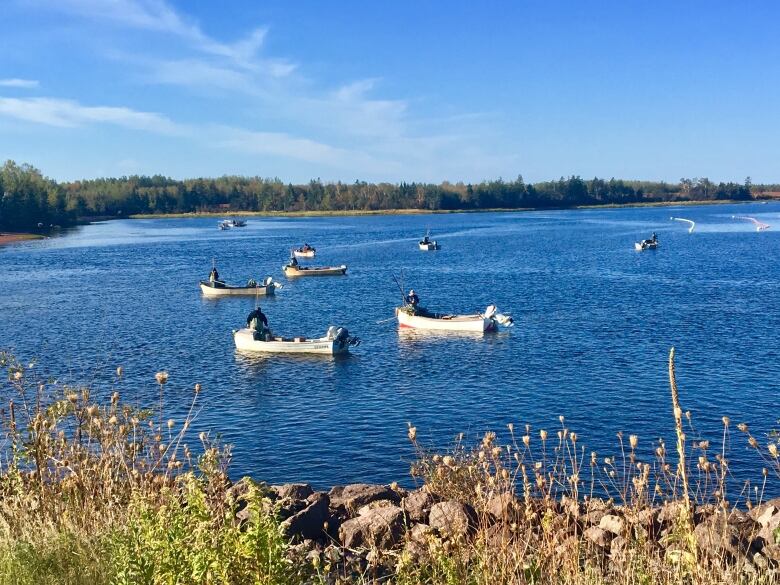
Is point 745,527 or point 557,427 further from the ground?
point 745,527

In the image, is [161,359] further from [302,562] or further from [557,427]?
[302,562]

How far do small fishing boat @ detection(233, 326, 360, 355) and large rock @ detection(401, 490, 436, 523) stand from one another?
23348 millimetres

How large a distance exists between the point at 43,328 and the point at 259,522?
43.2m

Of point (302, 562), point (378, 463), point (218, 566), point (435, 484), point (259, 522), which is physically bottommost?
point (378, 463)

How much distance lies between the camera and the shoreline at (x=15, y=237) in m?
122

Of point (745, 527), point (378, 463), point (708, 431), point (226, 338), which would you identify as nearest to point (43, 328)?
point (226, 338)

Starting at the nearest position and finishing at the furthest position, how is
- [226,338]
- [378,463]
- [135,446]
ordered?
[135,446] → [378,463] → [226,338]

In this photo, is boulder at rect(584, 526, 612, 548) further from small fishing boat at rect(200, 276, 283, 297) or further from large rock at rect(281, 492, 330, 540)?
small fishing boat at rect(200, 276, 283, 297)

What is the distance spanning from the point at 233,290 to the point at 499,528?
52185 millimetres

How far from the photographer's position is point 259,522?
20.5 ft

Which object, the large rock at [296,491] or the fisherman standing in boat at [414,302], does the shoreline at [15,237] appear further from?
the large rock at [296,491]

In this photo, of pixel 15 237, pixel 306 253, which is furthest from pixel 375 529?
pixel 15 237

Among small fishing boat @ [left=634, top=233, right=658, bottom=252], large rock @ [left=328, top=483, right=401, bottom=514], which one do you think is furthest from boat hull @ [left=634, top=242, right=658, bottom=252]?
large rock @ [left=328, top=483, right=401, bottom=514]

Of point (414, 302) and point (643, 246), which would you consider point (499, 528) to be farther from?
point (643, 246)
